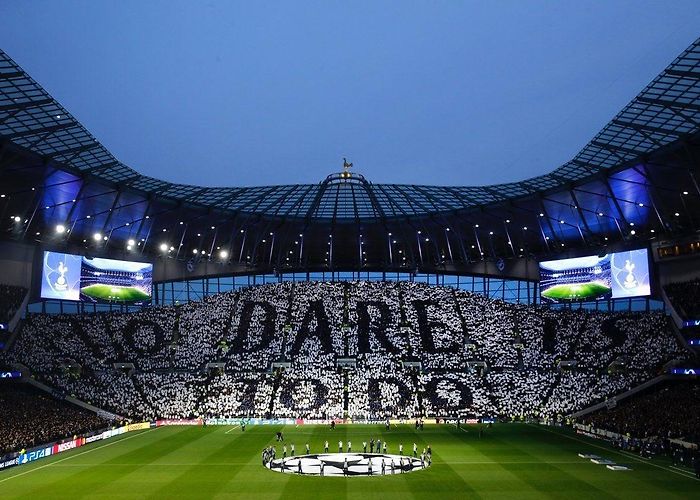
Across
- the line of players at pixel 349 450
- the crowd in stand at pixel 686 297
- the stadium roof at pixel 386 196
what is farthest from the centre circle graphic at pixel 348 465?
the crowd in stand at pixel 686 297

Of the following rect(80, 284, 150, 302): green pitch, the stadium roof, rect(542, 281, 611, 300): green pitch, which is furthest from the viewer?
rect(542, 281, 611, 300): green pitch

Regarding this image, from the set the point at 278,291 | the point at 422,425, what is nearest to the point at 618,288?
the point at 422,425

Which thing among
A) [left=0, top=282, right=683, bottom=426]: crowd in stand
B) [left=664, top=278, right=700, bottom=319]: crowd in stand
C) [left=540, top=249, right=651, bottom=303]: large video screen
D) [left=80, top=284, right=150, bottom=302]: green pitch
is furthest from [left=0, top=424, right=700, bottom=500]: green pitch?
[left=80, top=284, right=150, bottom=302]: green pitch

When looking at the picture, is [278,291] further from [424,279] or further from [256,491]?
[256,491]

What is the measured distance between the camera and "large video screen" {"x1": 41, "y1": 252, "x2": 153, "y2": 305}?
6650 centimetres

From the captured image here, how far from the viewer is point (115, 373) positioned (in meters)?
66.1

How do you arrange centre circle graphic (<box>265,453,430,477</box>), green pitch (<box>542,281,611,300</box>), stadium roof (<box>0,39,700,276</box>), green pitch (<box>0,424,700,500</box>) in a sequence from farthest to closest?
1. green pitch (<box>542,281,611,300</box>)
2. stadium roof (<box>0,39,700,276</box>)
3. centre circle graphic (<box>265,453,430,477</box>)
4. green pitch (<box>0,424,700,500</box>)

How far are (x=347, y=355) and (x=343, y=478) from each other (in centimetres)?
4019

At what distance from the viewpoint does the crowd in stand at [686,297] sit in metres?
58.9

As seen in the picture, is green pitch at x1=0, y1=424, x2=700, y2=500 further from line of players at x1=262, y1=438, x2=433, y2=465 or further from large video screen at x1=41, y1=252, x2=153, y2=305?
large video screen at x1=41, y1=252, x2=153, y2=305

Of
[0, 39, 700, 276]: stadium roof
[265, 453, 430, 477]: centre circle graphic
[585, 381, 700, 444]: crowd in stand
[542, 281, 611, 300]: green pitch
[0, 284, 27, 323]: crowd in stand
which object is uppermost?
[0, 39, 700, 276]: stadium roof

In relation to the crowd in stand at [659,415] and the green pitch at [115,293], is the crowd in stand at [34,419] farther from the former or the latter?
the crowd in stand at [659,415]

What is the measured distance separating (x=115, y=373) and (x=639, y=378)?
5324 centimetres

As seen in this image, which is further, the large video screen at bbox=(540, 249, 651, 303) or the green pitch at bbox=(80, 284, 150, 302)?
the green pitch at bbox=(80, 284, 150, 302)
